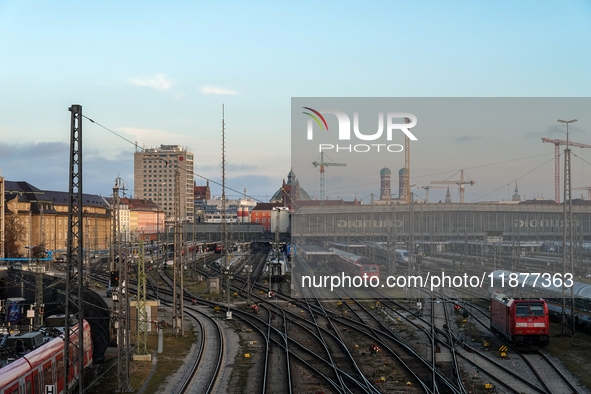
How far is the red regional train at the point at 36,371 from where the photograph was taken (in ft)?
45.6

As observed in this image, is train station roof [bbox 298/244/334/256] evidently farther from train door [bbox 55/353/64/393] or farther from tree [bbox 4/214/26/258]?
train door [bbox 55/353/64/393]

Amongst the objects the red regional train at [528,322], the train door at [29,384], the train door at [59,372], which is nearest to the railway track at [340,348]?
the red regional train at [528,322]

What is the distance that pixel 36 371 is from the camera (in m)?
15.8

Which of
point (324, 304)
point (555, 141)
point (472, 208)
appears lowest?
point (324, 304)

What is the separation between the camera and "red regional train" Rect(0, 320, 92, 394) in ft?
45.6

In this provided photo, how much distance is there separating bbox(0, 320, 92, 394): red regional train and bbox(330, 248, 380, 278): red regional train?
30.6 metres

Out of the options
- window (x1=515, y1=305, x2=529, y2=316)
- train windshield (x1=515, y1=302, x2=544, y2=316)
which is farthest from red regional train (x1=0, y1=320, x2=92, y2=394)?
train windshield (x1=515, y1=302, x2=544, y2=316)

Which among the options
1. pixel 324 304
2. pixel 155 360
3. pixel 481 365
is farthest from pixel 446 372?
pixel 324 304

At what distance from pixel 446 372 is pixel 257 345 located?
31.9ft

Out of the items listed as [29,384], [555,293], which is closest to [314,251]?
[555,293]

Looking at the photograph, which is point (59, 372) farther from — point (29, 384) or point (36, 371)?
point (29, 384)

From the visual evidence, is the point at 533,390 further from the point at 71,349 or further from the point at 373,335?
the point at 71,349

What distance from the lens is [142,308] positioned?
25.8 meters

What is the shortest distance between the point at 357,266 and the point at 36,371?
116 feet
